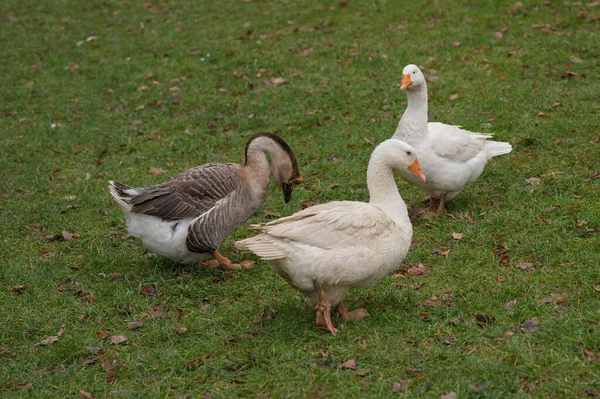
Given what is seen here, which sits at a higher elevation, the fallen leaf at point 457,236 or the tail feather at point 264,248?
the tail feather at point 264,248

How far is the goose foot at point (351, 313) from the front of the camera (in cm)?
600

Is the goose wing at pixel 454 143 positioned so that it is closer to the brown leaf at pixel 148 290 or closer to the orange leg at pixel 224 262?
the orange leg at pixel 224 262

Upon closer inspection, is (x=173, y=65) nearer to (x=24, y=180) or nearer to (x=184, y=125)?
(x=184, y=125)

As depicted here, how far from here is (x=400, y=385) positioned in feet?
16.5

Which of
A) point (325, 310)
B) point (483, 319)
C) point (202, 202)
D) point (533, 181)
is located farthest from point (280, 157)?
point (533, 181)

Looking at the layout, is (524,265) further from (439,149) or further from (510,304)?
(439,149)

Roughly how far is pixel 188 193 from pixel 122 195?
649mm

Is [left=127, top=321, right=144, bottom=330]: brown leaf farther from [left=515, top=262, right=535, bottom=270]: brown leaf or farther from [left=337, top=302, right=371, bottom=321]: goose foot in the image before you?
[left=515, top=262, right=535, bottom=270]: brown leaf

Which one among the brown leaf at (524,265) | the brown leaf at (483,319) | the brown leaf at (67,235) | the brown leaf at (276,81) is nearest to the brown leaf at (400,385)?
the brown leaf at (483,319)

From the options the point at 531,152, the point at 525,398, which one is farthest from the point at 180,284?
the point at 531,152

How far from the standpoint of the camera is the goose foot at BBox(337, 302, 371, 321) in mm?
6004

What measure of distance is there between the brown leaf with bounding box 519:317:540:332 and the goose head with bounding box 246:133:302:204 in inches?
113

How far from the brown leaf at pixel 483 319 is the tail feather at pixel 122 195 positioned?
3463mm

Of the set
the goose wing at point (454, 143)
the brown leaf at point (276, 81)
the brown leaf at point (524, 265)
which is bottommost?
the brown leaf at point (524, 265)
